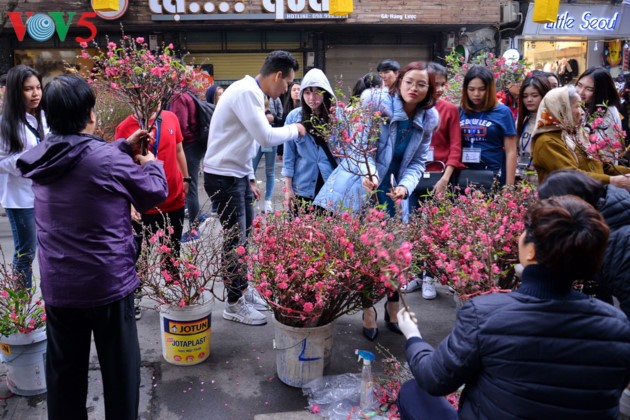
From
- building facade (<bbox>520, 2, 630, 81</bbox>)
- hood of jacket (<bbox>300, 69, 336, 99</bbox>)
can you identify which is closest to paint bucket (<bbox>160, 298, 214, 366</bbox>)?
hood of jacket (<bbox>300, 69, 336, 99</bbox>)

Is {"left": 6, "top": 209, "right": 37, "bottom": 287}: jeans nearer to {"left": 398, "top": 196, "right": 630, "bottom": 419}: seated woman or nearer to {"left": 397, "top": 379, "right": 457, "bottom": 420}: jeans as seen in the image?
{"left": 397, "top": 379, "right": 457, "bottom": 420}: jeans

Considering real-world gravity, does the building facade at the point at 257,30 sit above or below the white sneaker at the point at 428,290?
above

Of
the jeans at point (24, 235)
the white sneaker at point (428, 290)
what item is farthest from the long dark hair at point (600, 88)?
the jeans at point (24, 235)

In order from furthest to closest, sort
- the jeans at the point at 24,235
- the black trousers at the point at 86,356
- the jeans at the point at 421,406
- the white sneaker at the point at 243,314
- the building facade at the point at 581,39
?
the building facade at the point at 581,39
the white sneaker at the point at 243,314
the jeans at the point at 24,235
the black trousers at the point at 86,356
the jeans at the point at 421,406

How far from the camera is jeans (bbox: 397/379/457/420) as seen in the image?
200cm

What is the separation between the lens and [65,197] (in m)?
2.15

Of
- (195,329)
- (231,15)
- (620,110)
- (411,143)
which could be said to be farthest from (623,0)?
(195,329)

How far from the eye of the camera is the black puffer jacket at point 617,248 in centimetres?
242

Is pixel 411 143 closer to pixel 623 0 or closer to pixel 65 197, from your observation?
pixel 65 197

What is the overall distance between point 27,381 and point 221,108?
2030mm

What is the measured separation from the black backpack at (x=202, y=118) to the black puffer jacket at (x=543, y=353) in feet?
13.4

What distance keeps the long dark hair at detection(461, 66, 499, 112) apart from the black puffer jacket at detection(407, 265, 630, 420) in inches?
118

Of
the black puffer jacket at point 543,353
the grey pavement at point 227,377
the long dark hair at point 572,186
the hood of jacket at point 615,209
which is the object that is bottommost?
the grey pavement at point 227,377

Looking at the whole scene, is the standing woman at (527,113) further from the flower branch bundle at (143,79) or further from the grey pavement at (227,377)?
the flower branch bundle at (143,79)
